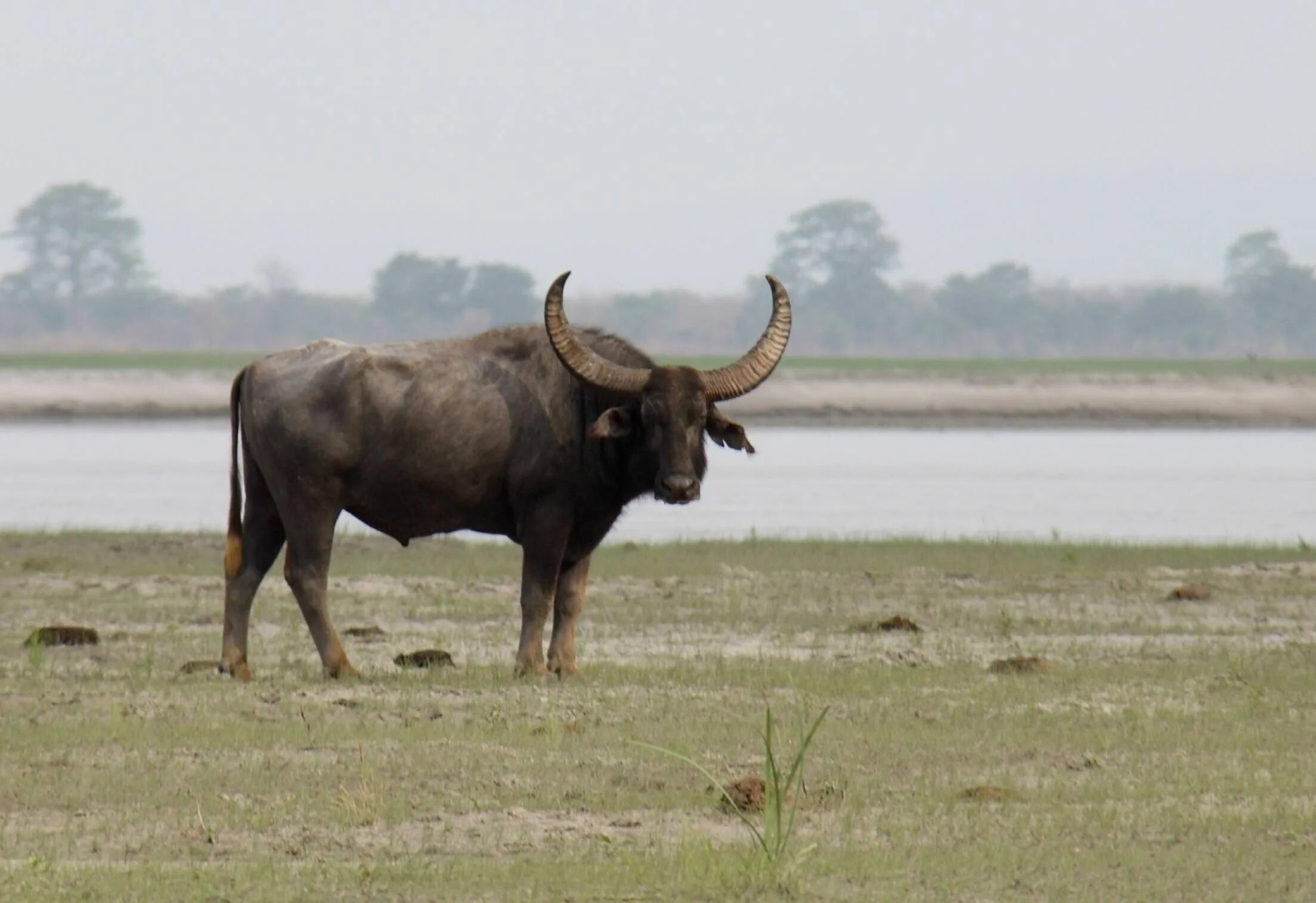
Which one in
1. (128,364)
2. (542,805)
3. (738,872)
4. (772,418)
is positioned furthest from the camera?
(128,364)

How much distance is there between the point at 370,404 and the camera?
11344 millimetres

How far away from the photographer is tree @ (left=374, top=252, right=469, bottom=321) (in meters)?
133

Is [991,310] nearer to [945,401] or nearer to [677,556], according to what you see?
[945,401]

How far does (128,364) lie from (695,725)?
6773 centimetres

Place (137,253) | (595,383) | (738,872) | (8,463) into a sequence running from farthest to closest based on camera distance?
1. (137,253)
2. (8,463)
3. (595,383)
4. (738,872)

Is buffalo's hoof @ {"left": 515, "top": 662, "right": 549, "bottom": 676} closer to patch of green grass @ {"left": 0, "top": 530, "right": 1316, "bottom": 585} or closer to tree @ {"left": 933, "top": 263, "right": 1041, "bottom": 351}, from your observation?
patch of green grass @ {"left": 0, "top": 530, "right": 1316, "bottom": 585}

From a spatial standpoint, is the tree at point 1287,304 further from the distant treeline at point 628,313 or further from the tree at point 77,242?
the tree at point 77,242

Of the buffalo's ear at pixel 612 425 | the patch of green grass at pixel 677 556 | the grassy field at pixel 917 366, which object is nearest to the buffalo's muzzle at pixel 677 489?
the buffalo's ear at pixel 612 425

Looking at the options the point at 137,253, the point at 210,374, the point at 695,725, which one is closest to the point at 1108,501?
the point at 695,725

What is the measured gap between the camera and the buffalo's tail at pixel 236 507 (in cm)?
1159

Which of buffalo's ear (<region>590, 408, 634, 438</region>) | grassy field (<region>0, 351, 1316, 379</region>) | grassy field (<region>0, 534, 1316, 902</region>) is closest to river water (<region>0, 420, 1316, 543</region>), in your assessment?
grassy field (<region>0, 534, 1316, 902</region>)

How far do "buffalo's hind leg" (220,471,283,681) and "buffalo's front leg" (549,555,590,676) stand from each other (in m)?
1.44

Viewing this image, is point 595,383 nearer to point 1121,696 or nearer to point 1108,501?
point 1121,696

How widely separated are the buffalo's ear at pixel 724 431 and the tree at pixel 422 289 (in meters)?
122
